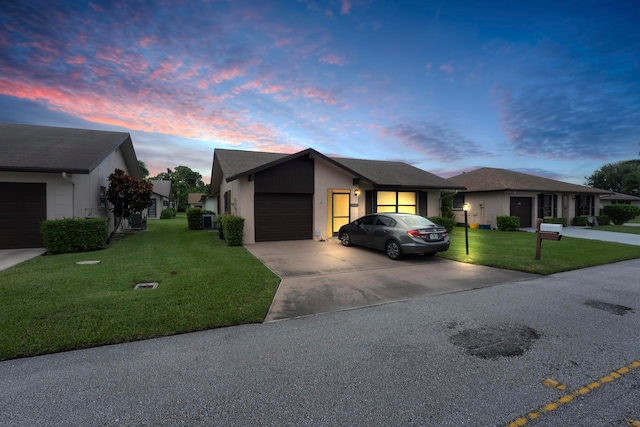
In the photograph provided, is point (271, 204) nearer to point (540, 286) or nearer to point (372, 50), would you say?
point (372, 50)

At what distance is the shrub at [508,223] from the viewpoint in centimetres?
1817

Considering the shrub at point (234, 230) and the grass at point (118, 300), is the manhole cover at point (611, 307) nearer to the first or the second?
the grass at point (118, 300)

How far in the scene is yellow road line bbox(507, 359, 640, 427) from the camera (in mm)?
2158

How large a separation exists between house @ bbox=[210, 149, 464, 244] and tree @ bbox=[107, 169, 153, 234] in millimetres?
3892

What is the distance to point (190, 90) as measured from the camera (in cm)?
1312


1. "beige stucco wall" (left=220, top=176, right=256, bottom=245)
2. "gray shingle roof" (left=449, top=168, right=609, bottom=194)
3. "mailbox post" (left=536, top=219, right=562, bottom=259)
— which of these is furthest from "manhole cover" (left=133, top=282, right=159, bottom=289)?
"gray shingle roof" (left=449, top=168, right=609, bottom=194)

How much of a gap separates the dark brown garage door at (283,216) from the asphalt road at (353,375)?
9.02 metres

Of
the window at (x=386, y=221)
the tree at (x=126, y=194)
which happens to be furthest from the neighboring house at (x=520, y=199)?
the tree at (x=126, y=194)

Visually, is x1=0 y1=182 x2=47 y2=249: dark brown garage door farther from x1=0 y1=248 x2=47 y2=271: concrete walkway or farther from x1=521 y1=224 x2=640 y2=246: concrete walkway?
x1=521 y1=224 x2=640 y2=246: concrete walkway

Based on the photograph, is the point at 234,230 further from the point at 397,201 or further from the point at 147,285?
the point at 397,201

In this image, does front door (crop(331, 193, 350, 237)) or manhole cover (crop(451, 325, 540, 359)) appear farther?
front door (crop(331, 193, 350, 237))

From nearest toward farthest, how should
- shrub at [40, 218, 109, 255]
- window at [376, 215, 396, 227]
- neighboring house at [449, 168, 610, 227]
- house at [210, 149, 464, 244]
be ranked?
shrub at [40, 218, 109, 255]
window at [376, 215, 396, 227]
house at [210, 149, 464, 244]
neighboring house at [449, 168, 610, 227]

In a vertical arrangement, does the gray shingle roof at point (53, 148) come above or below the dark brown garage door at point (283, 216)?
above

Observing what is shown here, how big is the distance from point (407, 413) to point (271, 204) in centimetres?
1150
